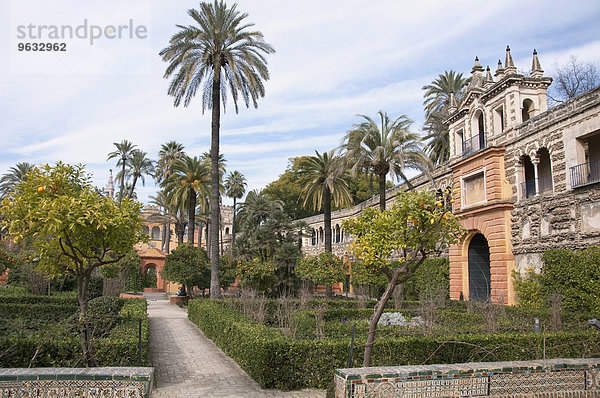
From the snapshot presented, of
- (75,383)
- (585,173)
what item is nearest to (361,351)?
(75,383)

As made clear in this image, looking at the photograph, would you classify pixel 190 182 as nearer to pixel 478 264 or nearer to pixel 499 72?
pixel 478 264

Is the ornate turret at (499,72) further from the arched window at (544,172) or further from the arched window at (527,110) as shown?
the arched window at (544,172)

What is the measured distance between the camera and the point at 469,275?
879 inches

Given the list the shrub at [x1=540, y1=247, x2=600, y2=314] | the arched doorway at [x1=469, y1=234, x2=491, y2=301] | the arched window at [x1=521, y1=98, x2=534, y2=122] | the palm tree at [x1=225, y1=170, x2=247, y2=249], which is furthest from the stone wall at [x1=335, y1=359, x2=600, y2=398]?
the palm tree at [x1=225, y1=170, x2=247, y2=249]

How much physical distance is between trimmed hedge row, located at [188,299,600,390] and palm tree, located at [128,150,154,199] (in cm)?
4286

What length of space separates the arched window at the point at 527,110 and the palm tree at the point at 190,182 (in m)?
19.1

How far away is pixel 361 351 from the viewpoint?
838cm

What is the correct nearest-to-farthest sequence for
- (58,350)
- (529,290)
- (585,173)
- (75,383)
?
1. (75,383)
2. (58,350)
3. (585,173)
4. (529,290)

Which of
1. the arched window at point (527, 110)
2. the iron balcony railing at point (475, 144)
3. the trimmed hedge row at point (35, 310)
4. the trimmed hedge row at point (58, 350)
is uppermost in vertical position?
the arched window at point (527, 110)

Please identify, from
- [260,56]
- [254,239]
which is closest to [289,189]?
[254,239]

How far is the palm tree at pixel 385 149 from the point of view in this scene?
71.2 ft

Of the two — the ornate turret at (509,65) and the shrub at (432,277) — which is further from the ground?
the ornate turret at (509,65)

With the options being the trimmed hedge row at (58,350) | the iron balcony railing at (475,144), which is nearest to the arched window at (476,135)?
the iron balcony railing at (475,144)

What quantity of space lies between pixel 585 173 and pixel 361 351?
39.8 ft
